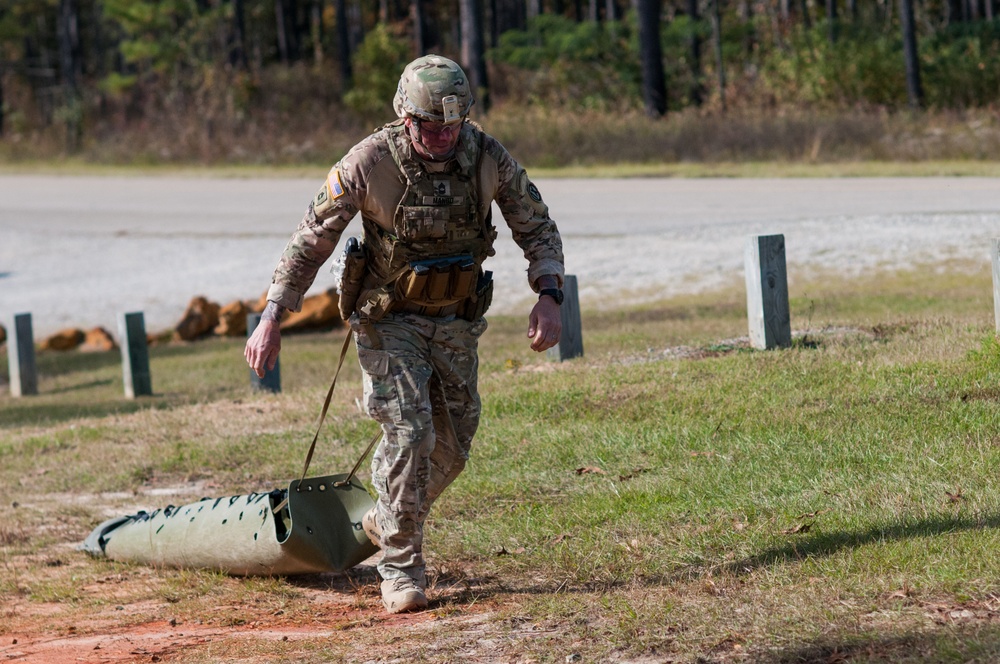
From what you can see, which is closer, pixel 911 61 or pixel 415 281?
pixel 415 281

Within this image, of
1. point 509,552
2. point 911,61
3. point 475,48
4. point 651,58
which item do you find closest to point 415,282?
point 509,552

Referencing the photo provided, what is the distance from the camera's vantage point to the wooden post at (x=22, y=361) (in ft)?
40.2

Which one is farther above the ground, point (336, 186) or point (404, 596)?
point (336, 186)

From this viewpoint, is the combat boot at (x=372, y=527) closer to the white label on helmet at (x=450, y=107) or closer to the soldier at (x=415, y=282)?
the soldier at (x=415, y=282)

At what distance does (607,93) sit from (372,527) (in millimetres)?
28340

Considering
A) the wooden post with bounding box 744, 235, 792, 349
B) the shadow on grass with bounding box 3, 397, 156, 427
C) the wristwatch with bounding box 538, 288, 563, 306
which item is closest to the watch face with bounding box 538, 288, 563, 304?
the wristwatch with bounding box 538, 288, 563, 306

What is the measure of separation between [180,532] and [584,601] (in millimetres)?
2111

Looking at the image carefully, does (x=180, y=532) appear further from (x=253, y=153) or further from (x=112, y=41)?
(x=112, y=41)

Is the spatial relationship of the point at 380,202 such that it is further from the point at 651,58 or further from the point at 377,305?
the point at 651,58

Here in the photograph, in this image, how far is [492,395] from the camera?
7.94m

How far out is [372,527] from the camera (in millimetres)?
4938

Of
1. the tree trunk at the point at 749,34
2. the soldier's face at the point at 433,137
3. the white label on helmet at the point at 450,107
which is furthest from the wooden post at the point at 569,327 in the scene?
the tree trunk at the point at 749,34

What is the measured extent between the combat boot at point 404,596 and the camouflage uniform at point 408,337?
0.03 m

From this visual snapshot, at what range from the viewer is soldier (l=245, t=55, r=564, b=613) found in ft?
14.8
